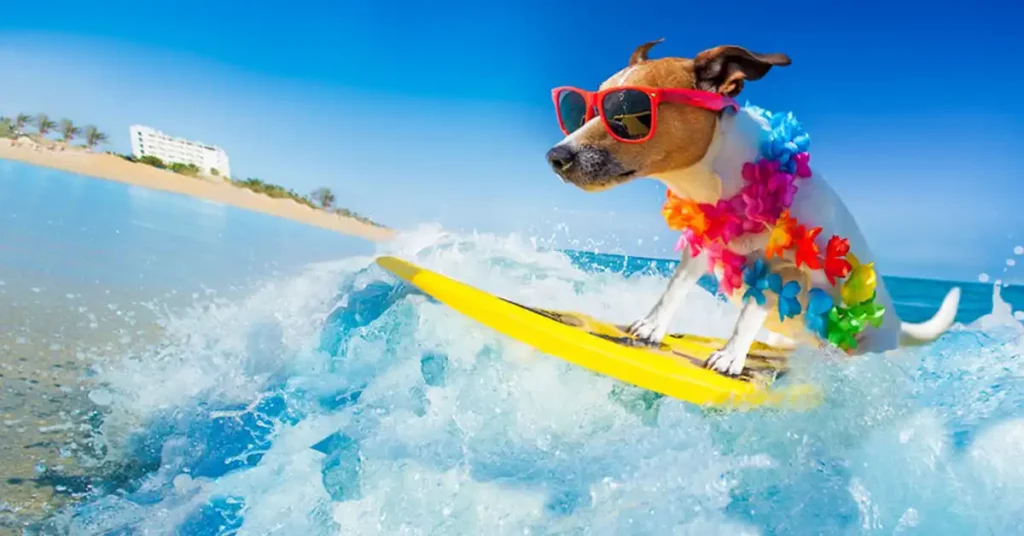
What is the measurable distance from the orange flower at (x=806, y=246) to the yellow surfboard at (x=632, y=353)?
14.3 inches

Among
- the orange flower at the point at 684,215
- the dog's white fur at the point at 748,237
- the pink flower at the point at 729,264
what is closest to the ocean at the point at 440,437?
the dog's white fur at the point at 748,237

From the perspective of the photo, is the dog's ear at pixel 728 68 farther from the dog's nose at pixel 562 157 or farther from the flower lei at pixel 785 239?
the dog's nose at pixel 562 157

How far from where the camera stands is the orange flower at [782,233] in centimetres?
201

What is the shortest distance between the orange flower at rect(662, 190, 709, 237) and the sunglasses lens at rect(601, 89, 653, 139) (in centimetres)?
40

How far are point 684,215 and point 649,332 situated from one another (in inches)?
17.8

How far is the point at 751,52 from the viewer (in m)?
1.88

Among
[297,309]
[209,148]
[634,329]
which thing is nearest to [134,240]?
[297,309]

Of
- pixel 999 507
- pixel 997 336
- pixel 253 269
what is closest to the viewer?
pixel 999 507

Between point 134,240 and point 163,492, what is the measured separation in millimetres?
7984

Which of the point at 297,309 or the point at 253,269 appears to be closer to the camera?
the point at 297,309

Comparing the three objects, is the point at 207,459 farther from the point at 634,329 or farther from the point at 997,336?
the point at 997,336

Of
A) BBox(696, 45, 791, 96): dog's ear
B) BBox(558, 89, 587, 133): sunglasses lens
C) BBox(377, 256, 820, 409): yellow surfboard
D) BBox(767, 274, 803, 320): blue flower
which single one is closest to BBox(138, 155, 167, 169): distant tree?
BBox(377, 256, 820, 409): yellow surfboard

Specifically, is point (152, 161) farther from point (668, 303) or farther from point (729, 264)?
point (729, 264)

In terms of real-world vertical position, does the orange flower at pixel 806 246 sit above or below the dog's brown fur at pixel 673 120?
below
